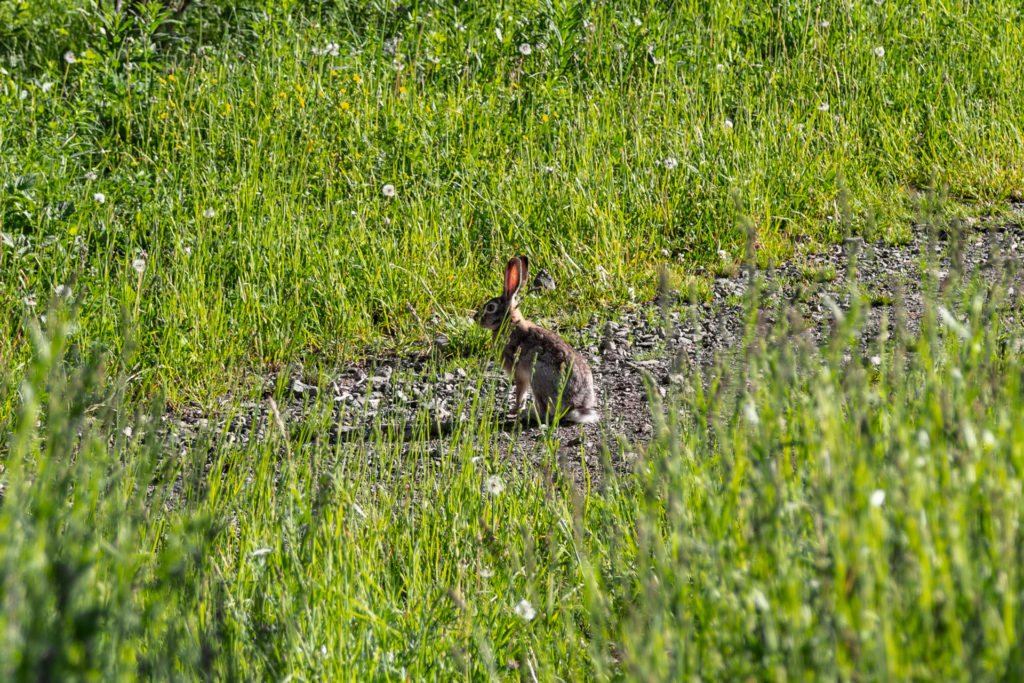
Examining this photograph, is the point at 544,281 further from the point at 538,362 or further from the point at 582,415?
the point at 582,415

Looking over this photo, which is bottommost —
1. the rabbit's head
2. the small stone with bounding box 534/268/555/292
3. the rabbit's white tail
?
the rabbit's white tail

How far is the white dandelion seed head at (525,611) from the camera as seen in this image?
9.50 feet

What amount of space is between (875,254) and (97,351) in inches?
184

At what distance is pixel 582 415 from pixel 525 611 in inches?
73.9

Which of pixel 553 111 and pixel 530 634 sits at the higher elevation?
pixel 553 111

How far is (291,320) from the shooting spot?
5602mm

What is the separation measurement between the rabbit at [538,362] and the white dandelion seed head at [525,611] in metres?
1.57

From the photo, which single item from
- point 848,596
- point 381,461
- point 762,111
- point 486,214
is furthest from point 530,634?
point 762,111

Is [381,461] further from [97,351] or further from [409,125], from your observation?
[409,125]

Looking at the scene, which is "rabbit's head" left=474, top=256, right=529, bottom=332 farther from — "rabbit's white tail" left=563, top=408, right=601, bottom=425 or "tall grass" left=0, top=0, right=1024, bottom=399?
"rabbit's white tail" left=563, top=408, right=601, bottom=425

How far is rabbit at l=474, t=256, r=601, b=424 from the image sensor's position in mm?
4789

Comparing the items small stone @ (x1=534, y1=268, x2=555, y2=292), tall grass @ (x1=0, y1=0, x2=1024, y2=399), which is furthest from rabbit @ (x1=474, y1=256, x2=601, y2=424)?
small stone @ (x1=534, y1=268, x2=555, y2=292)

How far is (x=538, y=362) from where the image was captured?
16.2 ft

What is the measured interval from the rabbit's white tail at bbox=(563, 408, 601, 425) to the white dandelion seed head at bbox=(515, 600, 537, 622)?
1.80 metres
